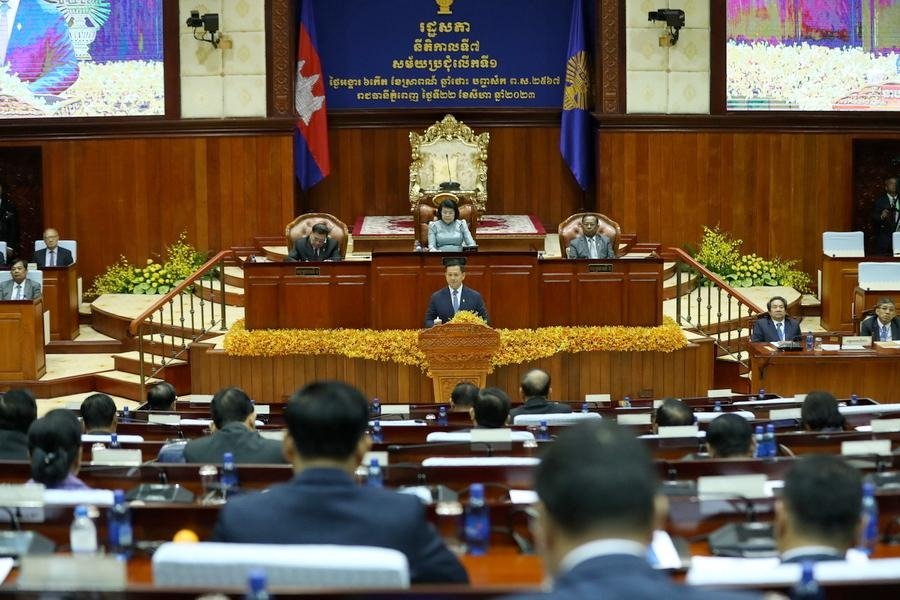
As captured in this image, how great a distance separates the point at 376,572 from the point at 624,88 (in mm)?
14643

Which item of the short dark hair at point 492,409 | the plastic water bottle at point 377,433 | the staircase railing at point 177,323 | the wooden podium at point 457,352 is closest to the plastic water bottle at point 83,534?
the short dark hair at point 492,409

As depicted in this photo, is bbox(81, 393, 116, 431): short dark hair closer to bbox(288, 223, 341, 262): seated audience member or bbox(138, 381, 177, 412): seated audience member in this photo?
bbox(138, 381, 177, 412): seated audience member

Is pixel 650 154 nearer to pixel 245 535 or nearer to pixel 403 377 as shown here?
pixel 403 377

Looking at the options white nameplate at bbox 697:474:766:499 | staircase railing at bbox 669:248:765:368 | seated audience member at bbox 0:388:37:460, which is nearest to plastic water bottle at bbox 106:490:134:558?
seated audience member at bbox 0:388:37:460

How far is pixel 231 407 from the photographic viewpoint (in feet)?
21.5

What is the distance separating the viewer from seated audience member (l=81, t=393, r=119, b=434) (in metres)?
7.37

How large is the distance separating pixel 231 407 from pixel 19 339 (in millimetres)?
7518

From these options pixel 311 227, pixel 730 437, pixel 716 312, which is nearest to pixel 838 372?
pixel 716 312

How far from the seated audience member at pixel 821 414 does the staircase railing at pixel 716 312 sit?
18.1 feet

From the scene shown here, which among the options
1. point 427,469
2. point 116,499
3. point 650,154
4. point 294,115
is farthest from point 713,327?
point 116,499

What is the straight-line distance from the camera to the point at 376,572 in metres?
3.30

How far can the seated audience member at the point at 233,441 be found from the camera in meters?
6.15

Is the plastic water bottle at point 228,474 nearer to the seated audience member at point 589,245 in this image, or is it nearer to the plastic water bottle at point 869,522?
the plastic water bottle at point 869,522

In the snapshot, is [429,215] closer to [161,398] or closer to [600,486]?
[161,398]
